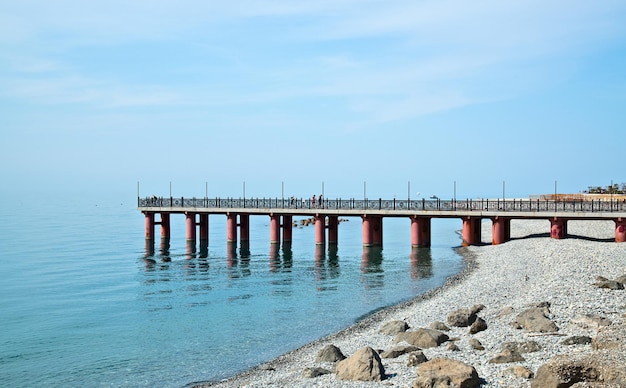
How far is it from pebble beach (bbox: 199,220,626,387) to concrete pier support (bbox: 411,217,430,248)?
531 inches

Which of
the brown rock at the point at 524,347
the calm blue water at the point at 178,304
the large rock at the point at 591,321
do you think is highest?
the large rock at the point at 591,321

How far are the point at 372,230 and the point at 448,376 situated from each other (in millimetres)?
49032

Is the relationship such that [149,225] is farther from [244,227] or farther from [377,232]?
[377,232]

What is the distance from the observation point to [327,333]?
30.1 meters

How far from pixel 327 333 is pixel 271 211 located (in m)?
40.1

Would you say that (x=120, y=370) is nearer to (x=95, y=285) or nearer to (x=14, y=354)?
(x=14, y=354)

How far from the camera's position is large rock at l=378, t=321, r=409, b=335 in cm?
2697

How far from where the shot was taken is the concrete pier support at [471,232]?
2472 inches

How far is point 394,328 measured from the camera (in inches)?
1072

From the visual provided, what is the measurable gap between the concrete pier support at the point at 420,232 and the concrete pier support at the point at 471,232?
12.5ft

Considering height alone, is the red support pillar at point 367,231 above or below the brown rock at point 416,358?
above

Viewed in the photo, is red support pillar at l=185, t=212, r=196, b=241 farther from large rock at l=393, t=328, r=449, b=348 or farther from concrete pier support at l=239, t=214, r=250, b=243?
large rock at l=393, t=328, r=449, b=348

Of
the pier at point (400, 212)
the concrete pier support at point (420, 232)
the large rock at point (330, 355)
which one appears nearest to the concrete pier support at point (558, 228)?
the pier at point (400, 212)

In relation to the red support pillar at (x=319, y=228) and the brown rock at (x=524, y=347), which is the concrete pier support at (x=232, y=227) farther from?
the brown rock at (x=524, y=347)
